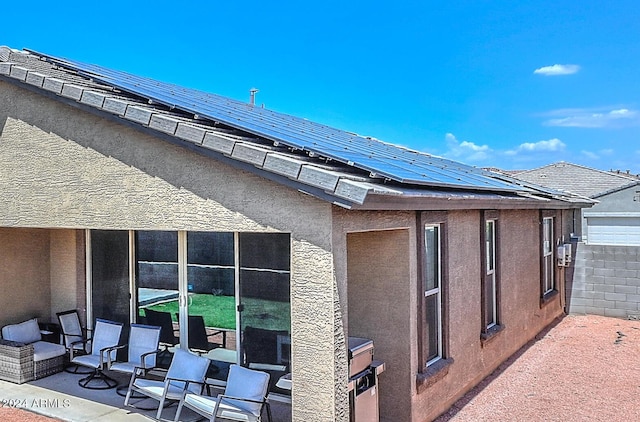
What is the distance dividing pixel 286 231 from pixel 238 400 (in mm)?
2594

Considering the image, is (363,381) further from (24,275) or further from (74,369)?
(24,275)

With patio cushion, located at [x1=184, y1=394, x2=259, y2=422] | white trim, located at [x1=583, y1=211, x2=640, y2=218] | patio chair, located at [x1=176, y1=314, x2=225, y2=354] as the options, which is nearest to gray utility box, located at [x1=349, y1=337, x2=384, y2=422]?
patio cushion, located at [x1=184, y1=394, x2=259, y2=422]

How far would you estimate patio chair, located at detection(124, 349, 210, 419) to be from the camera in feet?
27.2

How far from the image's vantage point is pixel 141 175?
809 centimetres

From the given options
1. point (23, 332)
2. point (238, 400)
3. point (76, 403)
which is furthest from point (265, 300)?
point (23, 332)

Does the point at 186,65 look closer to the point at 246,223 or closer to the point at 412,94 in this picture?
the point at 412,94

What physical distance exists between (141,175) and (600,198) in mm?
34757

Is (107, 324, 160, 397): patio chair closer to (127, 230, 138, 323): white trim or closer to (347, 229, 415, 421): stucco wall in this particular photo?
(127, 230, 138, 323): white trim

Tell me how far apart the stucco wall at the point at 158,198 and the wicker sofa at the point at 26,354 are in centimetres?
254

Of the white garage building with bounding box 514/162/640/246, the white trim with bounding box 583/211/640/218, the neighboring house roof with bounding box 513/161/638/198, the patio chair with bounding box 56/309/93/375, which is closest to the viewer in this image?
the patio chair with bounding box 56/309/93/375

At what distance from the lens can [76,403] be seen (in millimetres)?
9352

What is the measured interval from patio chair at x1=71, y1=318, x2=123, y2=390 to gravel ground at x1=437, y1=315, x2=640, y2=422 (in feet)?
20.2

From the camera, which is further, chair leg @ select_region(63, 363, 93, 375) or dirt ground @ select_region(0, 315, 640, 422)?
chair leg @ select_region(63, 363, 93, 375)

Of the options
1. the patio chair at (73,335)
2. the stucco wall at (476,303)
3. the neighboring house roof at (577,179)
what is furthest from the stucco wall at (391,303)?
the neighboring house roof at (577,179)
